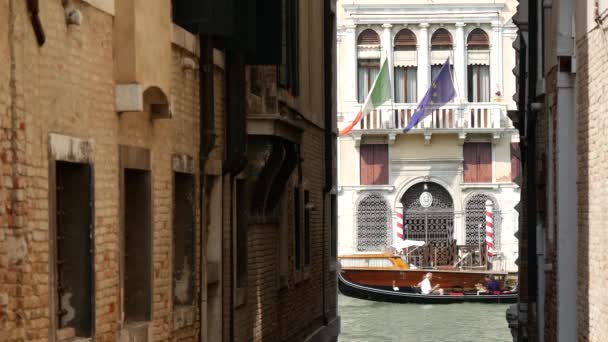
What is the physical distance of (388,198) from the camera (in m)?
49.8

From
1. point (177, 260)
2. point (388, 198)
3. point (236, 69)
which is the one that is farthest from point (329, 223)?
point (388, 198)

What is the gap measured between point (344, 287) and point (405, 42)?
39.6 ft

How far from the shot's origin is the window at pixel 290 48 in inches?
727

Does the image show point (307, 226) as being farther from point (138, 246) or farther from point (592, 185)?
point (138, 246)

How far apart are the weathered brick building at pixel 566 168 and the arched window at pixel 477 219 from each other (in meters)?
29.0

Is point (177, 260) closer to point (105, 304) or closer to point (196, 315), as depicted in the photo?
point (196, 315)

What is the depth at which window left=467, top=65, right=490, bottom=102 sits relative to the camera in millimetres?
49781

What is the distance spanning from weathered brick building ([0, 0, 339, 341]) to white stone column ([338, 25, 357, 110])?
29455 millimetres

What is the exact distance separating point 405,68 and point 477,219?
528cm

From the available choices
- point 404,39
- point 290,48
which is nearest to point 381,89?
point 404,39

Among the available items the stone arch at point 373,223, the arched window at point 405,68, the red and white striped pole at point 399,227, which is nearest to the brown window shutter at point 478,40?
the arched window at point 405,68

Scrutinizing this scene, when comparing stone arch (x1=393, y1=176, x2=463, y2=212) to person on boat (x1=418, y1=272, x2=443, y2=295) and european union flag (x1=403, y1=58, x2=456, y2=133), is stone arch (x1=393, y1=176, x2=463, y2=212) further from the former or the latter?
person on boat (x1=418, y1=272, x2=443, y2=295)

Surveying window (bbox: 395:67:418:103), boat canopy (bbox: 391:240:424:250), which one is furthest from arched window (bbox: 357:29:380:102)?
boat canopy (bbox: 391:240:424:250)

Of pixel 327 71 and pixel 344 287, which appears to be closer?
pixel 327 71
